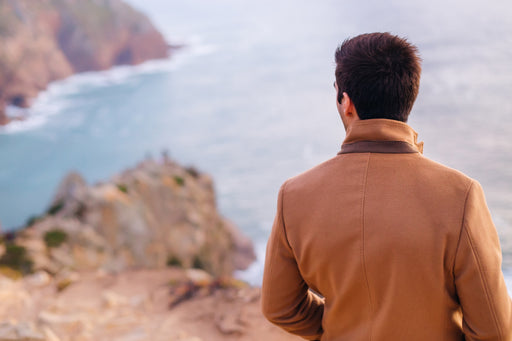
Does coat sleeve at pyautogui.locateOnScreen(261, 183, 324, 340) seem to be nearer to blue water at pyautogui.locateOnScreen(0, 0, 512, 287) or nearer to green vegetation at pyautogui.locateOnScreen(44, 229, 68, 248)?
blue water at pyautogui.locateOnScreen(0, 0, 512, 287)

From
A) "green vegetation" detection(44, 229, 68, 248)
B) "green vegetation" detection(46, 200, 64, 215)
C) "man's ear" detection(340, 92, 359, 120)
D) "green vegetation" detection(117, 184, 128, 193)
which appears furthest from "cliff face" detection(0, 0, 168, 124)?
"man's ear" detection(340, 92, 359, 120)

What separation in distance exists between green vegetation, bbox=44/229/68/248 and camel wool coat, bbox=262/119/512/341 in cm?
902

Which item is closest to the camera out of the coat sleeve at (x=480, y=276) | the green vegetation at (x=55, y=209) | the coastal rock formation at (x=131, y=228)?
the coat sleeve at (x=480, y=276)

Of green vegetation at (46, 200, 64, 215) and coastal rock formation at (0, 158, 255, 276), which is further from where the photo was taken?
green vegetation at (46, 200, 64, 215)

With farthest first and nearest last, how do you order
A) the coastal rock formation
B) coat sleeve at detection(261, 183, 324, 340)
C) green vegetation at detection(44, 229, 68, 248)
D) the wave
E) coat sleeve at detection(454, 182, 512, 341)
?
the wave < green vegetation at detection(44, 229, 68, 248) < the coastal rock formation < coat sleeve at detection(261, 183, 324, 340) < coat sleeve at detection(454, 182, 512, 341)

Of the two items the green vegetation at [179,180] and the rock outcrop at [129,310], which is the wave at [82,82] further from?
the rock outcrop at [129,310]

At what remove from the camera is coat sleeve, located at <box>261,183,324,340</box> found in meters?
1.67

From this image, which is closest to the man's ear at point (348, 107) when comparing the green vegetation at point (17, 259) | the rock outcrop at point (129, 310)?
the rock outcrop at point (129, 310)

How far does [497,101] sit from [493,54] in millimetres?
595

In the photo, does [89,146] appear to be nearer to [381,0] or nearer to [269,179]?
[269,179]

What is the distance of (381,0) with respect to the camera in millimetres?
6074

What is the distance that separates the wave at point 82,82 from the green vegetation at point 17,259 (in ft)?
152

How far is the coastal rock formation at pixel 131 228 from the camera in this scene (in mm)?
9227

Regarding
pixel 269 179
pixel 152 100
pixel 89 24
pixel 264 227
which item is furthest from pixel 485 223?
pixel 89 24
